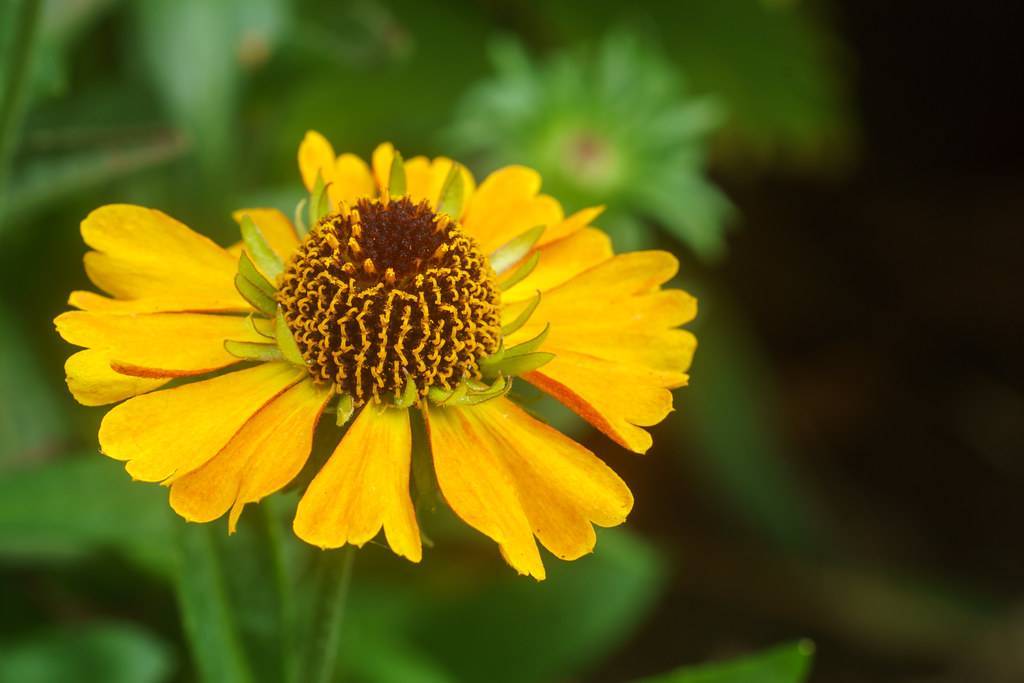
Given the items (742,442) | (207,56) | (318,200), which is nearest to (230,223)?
(207,56)

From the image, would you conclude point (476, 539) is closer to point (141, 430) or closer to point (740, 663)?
point (740, 663)

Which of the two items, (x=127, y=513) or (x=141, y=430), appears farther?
(x=127, y=513)

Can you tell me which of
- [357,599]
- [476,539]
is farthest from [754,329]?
[357,599]

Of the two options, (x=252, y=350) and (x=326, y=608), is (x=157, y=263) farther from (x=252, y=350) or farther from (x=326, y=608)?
(x=326, y=608)

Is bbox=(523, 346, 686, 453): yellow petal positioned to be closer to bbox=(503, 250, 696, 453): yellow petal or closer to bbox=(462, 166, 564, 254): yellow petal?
bbox=(503, 250, 696, 453): yellow petal

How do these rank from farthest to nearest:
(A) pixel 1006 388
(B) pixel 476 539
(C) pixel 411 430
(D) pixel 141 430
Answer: (A) pixel 1006 388, (B) pixel 476 539, (C) pixel 411 430, (D) pixel 141 430

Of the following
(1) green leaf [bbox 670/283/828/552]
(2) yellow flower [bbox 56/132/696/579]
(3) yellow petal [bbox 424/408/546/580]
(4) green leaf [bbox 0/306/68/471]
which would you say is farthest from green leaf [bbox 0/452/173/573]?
(1) green leaf [bbox 670/283/828/552]
